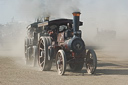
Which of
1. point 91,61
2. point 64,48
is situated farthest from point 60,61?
point 91,61

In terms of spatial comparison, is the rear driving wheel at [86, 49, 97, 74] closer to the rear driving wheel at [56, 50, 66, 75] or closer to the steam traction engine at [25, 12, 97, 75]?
the steam traction engine at [25, 12, 97, 75]

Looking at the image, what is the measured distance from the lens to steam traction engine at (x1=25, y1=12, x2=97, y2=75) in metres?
10.0

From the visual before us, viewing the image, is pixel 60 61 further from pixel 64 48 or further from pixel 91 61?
pixel 91 61

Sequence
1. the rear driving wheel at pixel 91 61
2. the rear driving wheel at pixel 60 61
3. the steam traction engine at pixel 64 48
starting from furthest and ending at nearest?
the steam traction engine at pixel 64 48 < the rear driving wheel at pixel 91 61 < the rear driving wheel at pixel 60 61

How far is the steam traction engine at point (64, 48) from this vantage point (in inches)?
395

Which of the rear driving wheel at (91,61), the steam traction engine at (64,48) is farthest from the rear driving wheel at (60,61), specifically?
the rear driving wheel at (91,61)

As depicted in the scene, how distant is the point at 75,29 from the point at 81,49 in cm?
80

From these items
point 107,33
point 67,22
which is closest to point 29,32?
point 67,22

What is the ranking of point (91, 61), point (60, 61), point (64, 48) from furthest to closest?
point (64, 48) → point (91, 61) → point (60, 61)

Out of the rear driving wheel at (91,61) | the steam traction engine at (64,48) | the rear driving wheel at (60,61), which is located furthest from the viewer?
the steam traction engine at (64,48)

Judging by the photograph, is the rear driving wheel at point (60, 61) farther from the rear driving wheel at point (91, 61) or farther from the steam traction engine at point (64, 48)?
the rear driving wheel at point (91, 61)

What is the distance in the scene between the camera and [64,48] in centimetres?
1060

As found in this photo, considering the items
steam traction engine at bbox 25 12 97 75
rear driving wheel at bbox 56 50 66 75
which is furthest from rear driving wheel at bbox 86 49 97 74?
rear driving wheel at bbox 56 50 66 75

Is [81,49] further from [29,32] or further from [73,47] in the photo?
[29,32]
